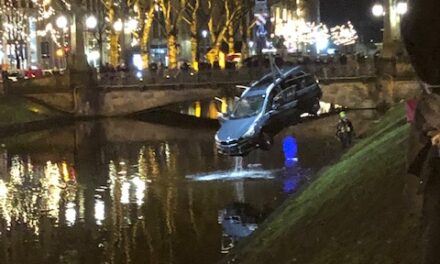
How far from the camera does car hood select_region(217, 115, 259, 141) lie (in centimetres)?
3455

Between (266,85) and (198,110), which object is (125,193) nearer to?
(266,85)

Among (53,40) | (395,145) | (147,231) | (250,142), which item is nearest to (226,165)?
(250,142)

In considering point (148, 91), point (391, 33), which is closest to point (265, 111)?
point (391, 33)

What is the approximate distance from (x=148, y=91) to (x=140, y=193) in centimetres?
A: 3550

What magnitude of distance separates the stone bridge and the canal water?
11.3 m

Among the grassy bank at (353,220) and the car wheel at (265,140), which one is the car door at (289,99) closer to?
the car wheel at (265,140)

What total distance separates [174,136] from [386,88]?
1755 centimetres

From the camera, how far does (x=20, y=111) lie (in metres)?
60.6

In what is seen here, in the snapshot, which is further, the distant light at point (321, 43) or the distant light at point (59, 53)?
the distant light at point (321, 43)

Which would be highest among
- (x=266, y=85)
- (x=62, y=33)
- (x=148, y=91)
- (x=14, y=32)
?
(x=14, y=32)

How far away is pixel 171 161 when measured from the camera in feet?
133

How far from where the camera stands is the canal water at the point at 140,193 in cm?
2238

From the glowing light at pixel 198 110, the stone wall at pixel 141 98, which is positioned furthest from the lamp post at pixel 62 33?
the glowing light at pixel 198 110

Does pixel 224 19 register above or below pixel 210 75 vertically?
above
